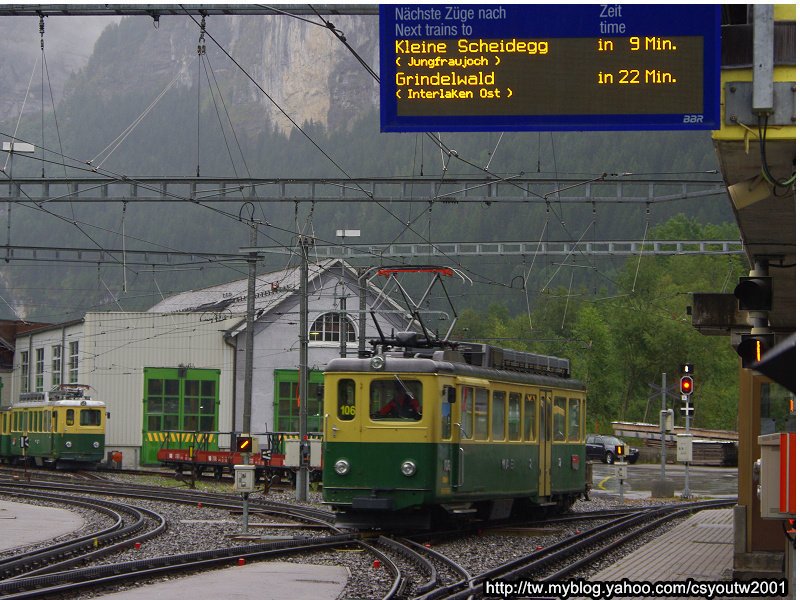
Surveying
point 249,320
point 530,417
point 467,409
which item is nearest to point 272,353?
point 249,320

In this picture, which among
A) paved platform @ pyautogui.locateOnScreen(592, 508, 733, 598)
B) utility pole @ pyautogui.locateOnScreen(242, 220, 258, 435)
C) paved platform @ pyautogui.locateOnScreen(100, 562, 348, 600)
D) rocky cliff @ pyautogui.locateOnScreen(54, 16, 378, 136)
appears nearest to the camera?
paved platform @ pyautogui.locateOnScreen(100, 562, 348, 600)

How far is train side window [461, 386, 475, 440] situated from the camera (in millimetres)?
17812

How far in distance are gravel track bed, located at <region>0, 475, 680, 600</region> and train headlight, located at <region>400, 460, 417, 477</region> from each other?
3.25ft

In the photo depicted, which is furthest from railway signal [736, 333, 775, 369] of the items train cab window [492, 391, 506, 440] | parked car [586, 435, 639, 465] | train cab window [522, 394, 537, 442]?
parked car [586, 435, 639, 465]

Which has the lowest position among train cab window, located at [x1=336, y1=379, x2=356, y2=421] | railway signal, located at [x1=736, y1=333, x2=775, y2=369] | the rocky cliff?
train cab window, located at [x1=336, y1=379, x2=356, y2=421]

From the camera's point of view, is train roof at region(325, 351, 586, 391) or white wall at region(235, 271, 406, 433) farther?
white wall at region(235, 271, 406, 433)

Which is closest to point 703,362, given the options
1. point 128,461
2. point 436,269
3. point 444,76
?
point 128,461

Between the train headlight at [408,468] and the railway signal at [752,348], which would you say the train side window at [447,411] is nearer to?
the train headlight at [408,468]

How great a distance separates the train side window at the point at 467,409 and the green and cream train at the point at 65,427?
26.6 m

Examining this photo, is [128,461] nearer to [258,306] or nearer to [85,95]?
[258,306]

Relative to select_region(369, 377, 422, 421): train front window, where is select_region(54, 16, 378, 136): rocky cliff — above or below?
above

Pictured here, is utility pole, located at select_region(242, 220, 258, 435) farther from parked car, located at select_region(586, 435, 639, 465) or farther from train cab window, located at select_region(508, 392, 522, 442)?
parked car, located at select_region(586, 435, 639, 465)

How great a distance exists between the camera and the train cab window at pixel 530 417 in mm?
19969

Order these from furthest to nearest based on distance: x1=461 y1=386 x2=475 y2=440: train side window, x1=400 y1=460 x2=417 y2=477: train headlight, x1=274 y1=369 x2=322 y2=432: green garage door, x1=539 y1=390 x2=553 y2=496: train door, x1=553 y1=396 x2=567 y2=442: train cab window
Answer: x1=274 y1=369 x2=322 y2=432: green garage door → x1=553 y1=396 x2=567 y2=442: train cab window → x1=539 y1=390 x2=553 y2=496: train door → x1=461 y1=386 x2=475 y2=440: train side window → x1=400 y1=460 x2=417 y2=477: train headlight
